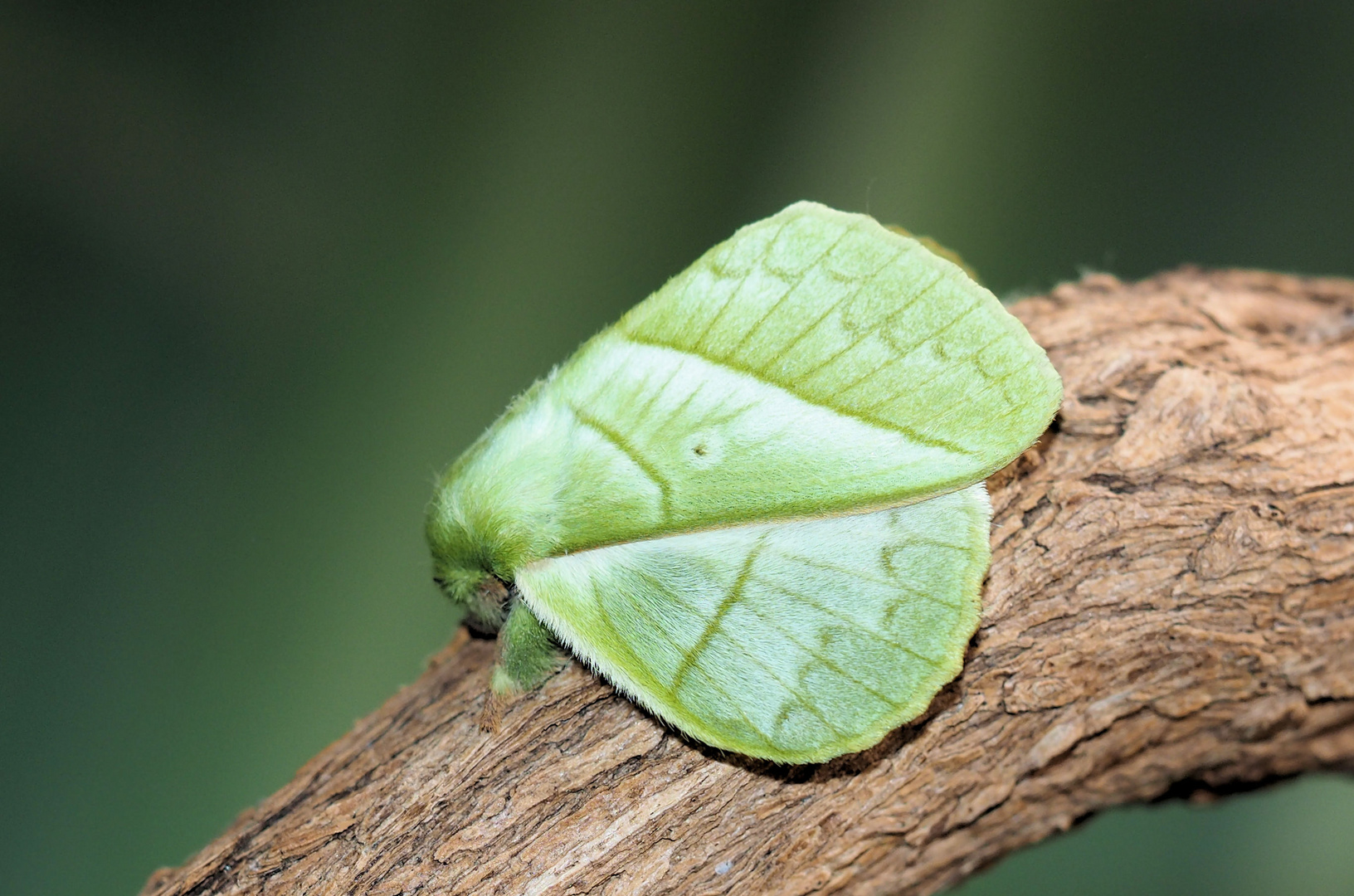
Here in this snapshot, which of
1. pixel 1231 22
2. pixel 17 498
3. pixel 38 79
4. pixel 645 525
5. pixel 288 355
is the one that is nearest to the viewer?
pixel 645 525

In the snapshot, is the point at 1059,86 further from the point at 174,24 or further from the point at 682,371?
the point at 174,24

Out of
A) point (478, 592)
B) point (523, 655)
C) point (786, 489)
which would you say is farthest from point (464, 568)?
point (786, 489)

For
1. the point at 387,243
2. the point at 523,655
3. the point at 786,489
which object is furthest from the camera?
the point at 387,243

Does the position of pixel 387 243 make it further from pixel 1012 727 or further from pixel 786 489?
pixel 1012 727

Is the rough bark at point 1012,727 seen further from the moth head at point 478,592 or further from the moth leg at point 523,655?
the moth head at point 478,592

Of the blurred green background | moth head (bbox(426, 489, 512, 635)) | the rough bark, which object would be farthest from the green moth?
the blurred green background

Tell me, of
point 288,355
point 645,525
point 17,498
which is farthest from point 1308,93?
point 17,498
